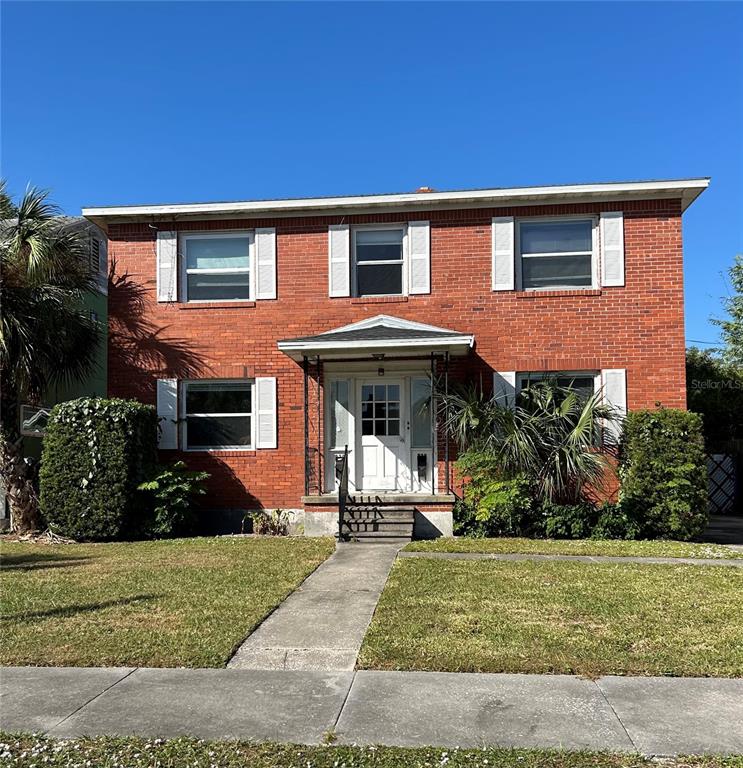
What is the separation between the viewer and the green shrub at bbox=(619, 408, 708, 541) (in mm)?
11164

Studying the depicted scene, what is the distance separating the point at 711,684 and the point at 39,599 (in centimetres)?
616

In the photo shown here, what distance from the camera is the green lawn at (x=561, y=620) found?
17.3 feet

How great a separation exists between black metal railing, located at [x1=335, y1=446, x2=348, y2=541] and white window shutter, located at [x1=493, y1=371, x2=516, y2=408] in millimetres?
2830

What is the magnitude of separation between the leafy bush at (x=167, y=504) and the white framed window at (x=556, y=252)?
22.4 ft

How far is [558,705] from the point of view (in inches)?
175

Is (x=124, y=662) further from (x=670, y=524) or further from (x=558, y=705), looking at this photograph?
(x=670, y=524)

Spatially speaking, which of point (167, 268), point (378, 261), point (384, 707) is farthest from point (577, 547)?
point (167, 268)

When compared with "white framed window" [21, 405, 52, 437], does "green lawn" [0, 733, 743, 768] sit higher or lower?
lower

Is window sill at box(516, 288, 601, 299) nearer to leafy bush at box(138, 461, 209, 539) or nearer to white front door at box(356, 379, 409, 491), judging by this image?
white front door at box(356, 379, 409, 491)

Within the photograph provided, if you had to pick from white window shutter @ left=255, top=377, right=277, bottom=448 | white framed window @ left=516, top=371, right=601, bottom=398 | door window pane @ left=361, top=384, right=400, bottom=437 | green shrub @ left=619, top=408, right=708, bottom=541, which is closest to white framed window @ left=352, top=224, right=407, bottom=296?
door window pane @ left=361, top=384, right=400, bottom=437

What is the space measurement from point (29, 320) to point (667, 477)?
10758 mm

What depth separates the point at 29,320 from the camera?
12297 mm

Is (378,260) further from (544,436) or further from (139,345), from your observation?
(139,345)

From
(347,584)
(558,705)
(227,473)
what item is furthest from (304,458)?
(558,705)
